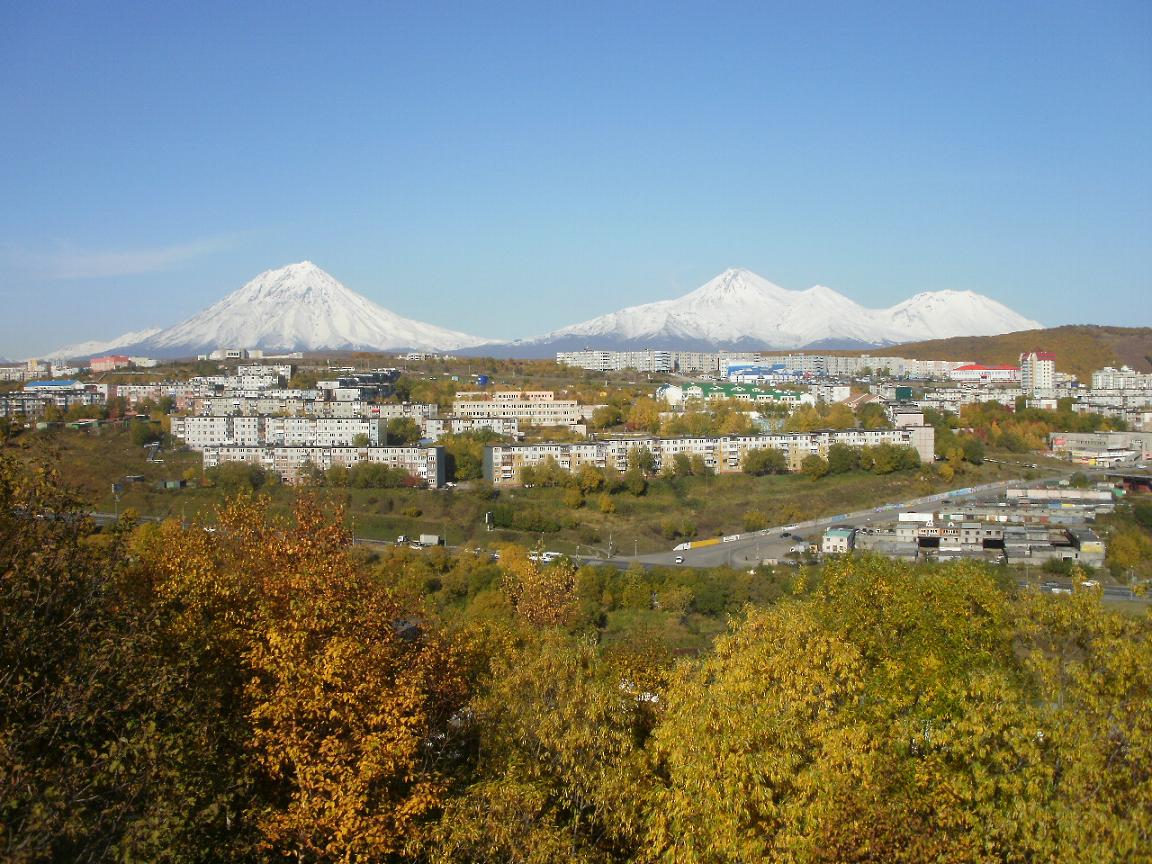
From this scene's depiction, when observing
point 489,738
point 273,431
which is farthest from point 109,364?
point 489,738

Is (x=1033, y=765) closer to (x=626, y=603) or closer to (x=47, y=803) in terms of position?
(x=47, y=803)

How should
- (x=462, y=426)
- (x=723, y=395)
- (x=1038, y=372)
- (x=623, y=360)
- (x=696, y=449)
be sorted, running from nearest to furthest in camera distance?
1. (x=696, y=449)
2. (x=462, y=426)
3. (x=723, y=395)
4. (x=1038, y=372)
5. (x=623, y=360)

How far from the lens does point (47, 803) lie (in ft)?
7.72

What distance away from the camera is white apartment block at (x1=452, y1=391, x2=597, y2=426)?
21359mm

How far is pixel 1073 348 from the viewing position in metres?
35.4

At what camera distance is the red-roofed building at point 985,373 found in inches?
1265

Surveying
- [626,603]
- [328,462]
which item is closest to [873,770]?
[626,603]

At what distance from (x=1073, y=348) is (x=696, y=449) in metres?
23.6

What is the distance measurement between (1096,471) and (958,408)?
639 centimetres

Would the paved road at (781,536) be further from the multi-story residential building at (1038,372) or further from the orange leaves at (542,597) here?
the multi-story residential building at (1038,372)

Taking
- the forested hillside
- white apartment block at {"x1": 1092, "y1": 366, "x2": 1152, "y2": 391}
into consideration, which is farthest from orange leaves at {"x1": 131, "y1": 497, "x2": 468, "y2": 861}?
white apartment block at {"x1": 1092, "y1": 366, "x2": 1152, "y2": 391}

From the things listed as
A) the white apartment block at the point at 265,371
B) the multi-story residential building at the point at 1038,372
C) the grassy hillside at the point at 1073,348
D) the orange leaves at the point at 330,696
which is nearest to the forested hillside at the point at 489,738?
the orange leaves at the point at 330,696

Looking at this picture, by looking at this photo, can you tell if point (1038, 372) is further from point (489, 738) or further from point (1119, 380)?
point (489, 738)

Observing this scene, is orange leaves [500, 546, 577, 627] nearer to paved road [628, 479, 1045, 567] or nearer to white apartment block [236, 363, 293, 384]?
paved road [628, 479, 1045, 567]
